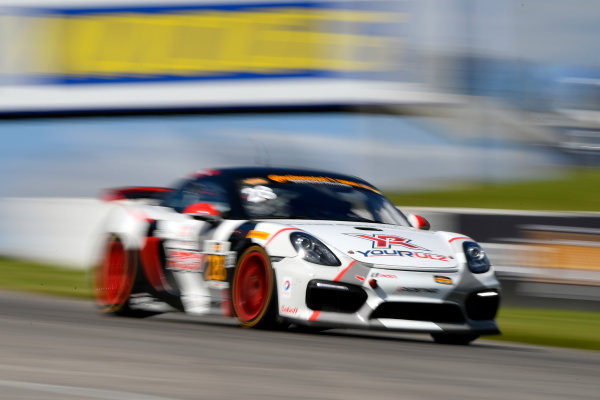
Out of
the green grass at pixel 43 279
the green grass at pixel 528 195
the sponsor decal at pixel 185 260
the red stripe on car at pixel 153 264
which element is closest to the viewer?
the sponsor decal at pixel 185 260

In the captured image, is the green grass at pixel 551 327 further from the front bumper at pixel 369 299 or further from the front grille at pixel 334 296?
the front grille at pixel 334 296

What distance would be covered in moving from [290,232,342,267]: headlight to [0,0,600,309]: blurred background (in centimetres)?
358

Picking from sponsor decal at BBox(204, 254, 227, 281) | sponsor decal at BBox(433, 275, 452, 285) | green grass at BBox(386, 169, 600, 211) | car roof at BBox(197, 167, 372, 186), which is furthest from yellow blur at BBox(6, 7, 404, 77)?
sponsor decal at BBox(433, 275, 452, 285)

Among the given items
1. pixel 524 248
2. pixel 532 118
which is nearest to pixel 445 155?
pixel 532 118

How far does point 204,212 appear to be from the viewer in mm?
8078

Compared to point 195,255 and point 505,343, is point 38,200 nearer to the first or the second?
point 195,255

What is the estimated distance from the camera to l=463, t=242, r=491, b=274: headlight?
775 cm

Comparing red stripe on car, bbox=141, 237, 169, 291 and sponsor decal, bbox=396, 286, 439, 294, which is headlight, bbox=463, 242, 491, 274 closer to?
sponsor decal, bbox=396, 286, 439, 294

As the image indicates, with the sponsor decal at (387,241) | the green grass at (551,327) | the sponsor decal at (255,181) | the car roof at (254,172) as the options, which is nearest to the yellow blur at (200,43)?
the green grass at (551,327)

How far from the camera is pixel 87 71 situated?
20906 mm

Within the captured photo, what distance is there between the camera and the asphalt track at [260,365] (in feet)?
15.8

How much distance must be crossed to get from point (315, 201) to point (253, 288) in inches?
37.8

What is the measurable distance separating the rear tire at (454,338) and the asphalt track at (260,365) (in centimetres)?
11

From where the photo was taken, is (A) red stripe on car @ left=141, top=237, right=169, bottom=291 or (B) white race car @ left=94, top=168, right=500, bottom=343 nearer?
(B) white race car @ left=94, top=168, right=500, bottom=343
